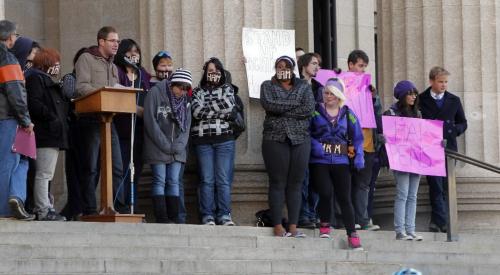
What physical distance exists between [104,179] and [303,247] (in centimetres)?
218

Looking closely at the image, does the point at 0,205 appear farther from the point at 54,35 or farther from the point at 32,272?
the point at 54,35

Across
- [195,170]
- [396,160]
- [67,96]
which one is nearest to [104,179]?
[67,96]

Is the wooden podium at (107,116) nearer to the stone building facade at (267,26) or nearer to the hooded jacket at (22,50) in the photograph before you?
the hooded jacket at (22,50)

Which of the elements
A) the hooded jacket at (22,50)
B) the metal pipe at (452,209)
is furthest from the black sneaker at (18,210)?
the metal pipe at (452,209)

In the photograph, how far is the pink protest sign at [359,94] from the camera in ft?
76.2

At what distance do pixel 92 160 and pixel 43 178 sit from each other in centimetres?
105

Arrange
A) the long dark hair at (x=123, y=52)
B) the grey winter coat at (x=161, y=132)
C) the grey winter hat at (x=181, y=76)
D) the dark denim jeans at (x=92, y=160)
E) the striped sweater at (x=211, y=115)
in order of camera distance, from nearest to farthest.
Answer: the dark denim jeans at (x=92, y=160) < the grey winter coat at (x=161, y=132) < the grey winter hat at (x=181, y=76) < the long dark hair at (x=123, y=52) < the striped sweater at (x=211, y=115)

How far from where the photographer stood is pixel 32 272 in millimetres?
17719

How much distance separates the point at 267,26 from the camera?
77.2ft

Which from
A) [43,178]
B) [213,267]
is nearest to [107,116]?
[43,178]

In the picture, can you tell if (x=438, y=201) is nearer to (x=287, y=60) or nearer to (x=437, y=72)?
(x=437, y=72)

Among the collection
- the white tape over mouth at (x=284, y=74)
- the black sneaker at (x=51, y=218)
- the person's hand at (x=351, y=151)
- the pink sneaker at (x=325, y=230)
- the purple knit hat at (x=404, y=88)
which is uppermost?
the white tape over mouth at (x=284, y=74)

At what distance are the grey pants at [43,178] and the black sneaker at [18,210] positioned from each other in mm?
598

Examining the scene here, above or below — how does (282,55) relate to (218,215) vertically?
above
